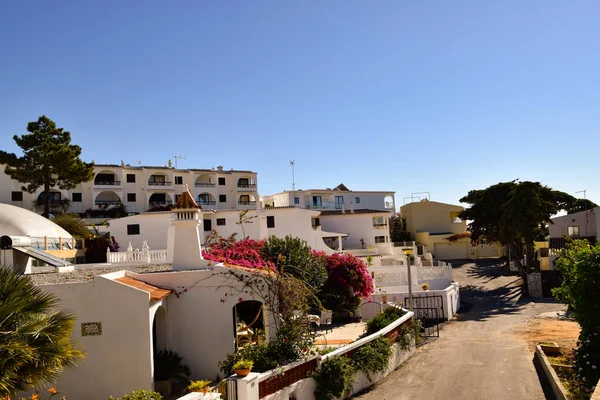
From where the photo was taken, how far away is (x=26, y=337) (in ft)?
29.0

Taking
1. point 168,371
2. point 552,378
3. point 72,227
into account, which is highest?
point 72,227

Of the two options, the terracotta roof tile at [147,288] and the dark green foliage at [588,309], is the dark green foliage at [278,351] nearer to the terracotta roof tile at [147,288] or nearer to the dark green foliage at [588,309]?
the terracotta roof tile at [147,288]

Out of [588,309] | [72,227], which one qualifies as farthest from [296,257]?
[72,227]

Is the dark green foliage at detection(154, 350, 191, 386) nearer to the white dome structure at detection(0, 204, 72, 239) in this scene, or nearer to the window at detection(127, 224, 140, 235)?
the white dome structure at detection(0, 204, 72, 239)

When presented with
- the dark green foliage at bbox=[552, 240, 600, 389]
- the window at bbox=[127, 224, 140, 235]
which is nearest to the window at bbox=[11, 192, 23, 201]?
the window at bbox=[127, 224, 140, 235]

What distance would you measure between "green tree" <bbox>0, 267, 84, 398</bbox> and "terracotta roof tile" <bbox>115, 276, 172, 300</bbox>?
454 cm

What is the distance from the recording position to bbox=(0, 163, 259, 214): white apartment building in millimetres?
55750

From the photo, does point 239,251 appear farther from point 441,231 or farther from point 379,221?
point 441,231

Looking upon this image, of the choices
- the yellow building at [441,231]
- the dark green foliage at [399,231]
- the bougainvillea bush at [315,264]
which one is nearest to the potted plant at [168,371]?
the bougainvillea bush at [315,264]

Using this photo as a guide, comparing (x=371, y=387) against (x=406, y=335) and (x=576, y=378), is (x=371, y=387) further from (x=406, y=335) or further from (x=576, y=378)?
(x=576, y=378)

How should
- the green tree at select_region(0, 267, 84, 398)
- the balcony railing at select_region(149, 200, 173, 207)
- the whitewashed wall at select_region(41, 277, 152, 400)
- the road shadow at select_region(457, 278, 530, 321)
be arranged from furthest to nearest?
the balcony railing at select_region(149, 200, 173, 207)
the road shadow at select_region(457, 278, 530, 321)
the whitewashed wall at select_region(41, 277, 152, 400)
the green tree at select_region(0, 267, 84, 398)

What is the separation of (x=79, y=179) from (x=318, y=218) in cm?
2385

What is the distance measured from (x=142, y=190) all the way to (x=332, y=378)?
55.2 meters

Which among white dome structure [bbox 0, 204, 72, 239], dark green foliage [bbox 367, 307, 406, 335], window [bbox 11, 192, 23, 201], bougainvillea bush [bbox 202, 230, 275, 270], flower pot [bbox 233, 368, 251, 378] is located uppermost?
window [bbox 11, 192, 23, 201]
